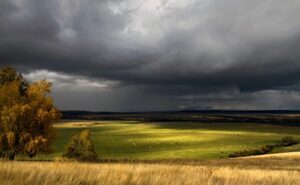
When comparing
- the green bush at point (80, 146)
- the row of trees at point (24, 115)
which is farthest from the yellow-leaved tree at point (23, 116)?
the green bush at point (80, 146)

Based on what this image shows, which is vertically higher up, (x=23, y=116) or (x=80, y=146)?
(x=23, y=116)

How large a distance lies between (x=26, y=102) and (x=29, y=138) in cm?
476

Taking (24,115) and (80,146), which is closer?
(24,115)

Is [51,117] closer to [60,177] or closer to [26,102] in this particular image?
[26,102]

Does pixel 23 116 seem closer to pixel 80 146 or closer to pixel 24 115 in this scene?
pixel 24 115

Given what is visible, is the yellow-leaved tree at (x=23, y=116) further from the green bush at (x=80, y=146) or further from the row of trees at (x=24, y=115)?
the green bush at (x=80, y=146)

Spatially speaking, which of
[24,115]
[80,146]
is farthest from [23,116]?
[80,146]

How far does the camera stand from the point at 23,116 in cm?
5144

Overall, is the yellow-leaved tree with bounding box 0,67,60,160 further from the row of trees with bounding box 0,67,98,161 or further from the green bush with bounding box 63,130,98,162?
the green bush with bounding box 63,130,98,162

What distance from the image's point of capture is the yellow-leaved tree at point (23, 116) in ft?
166

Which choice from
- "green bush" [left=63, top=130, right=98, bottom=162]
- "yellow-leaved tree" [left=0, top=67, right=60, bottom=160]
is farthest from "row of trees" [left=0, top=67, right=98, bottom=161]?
"green bush" [left=63, top=130, right=98, bottom=162]

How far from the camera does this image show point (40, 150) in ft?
177

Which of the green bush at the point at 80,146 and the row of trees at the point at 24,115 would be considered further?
the green bush at the point at 80,146

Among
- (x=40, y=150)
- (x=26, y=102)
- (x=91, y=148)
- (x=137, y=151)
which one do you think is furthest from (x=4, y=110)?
(x=137, y=151)
